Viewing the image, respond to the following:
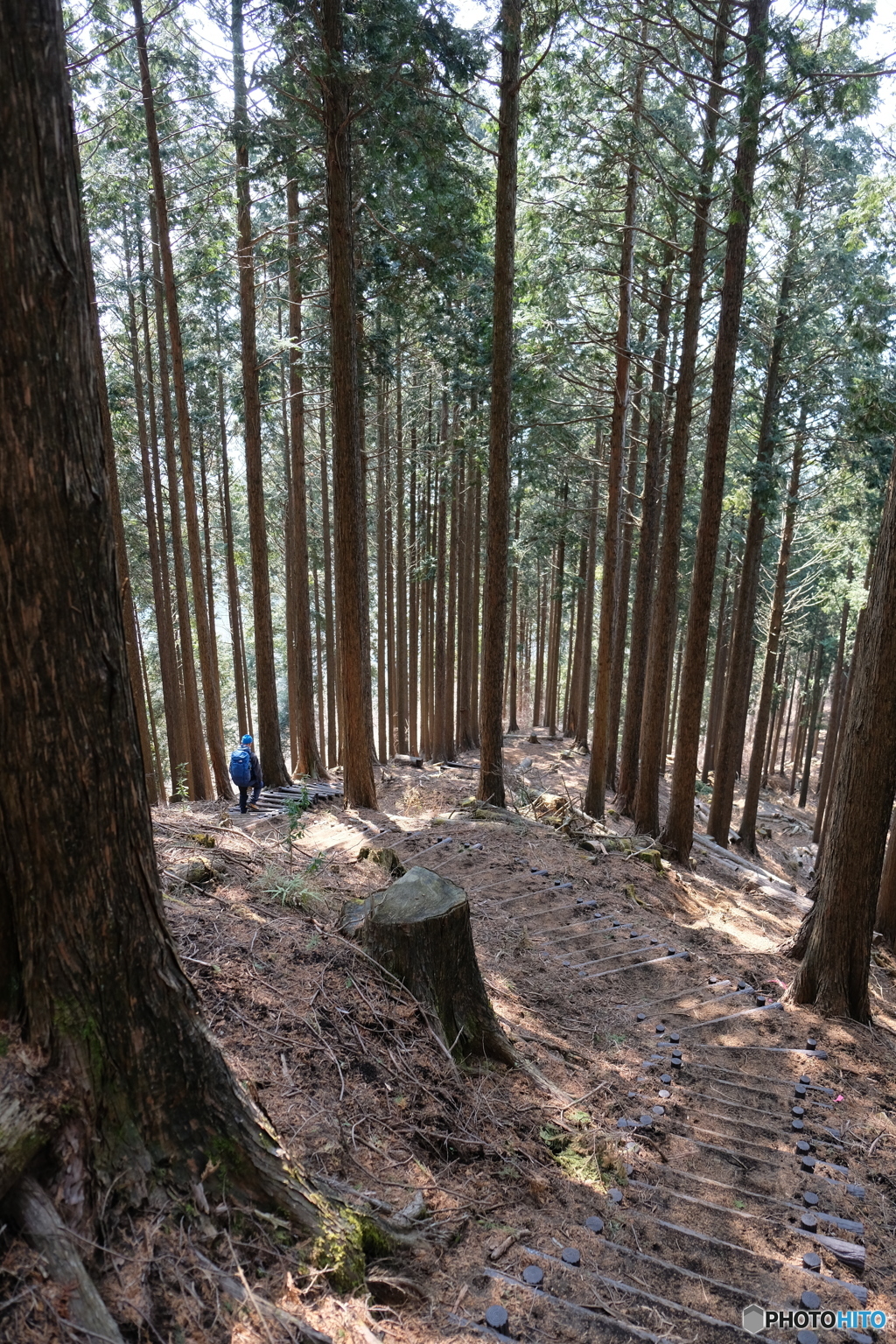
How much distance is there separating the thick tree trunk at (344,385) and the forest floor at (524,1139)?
3.44m

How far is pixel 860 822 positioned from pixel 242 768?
28.8 feet

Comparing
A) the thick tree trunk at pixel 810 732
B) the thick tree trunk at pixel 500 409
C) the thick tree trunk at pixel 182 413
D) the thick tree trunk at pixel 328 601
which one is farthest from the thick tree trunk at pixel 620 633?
the thick tree trunk at pixel 810 732

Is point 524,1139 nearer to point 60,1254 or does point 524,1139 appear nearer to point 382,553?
point 60,1254

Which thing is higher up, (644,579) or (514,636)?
(644,579)

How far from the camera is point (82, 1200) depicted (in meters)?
2.06

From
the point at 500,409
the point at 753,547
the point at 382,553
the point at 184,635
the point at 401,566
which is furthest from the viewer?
the point at 401,566

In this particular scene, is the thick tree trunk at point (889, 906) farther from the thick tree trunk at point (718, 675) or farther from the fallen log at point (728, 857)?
the thick tree trunk at point (718, 675)

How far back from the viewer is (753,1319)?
2861 mm

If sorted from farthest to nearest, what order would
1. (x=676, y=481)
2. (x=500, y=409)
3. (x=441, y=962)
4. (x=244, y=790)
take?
(x=244, y=790) → (x=676, y=481) → (x=500, y=409) → (x=441, y=962)

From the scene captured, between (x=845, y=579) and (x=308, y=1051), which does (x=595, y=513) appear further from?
(x=308, y=1051)

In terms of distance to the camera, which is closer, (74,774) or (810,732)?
(74,774)

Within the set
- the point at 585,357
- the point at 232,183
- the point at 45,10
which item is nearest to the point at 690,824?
the point at 585,357

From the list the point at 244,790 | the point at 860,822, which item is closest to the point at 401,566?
the point at 244,790

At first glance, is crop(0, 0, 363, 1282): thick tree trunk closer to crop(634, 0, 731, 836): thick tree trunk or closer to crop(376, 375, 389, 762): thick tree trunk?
crop(634, 0, 731, 836): thick tree trunk
